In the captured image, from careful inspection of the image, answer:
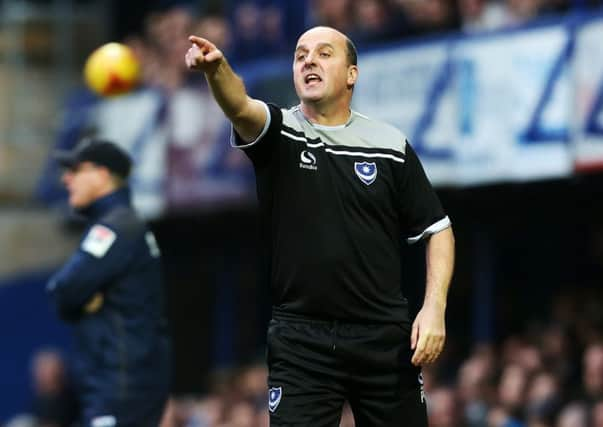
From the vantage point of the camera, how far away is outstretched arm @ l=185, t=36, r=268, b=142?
20.4 feet

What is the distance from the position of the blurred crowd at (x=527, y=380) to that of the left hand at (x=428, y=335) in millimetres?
3867

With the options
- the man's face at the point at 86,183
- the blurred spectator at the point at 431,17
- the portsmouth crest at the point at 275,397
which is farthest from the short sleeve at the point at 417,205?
the blurred spectator at the point at 431,17

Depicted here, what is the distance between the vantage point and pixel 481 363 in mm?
13289

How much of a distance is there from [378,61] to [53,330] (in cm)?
800

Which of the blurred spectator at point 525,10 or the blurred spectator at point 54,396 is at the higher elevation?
the blurred spectator at point 525,10

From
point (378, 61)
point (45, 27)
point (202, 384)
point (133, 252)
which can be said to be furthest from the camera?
point (45, 27)

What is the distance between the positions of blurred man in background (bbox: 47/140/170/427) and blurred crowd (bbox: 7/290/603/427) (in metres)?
1.37

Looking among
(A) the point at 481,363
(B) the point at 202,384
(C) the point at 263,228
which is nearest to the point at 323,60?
(C) the point at 263,228

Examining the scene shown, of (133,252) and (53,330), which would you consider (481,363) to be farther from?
(53,330)

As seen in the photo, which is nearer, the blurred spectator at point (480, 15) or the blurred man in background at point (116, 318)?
the blurred man in background at point (116, 318)

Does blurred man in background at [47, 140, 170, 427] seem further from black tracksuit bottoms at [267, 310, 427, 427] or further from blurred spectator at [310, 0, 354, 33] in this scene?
blurred spectator at [310, 0, 354, 33]

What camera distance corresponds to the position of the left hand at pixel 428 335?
265 inches

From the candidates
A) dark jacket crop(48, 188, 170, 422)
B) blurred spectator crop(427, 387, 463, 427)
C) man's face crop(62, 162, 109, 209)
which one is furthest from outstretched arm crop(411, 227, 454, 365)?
blurred spectator crop(427, 387, 463, 427)

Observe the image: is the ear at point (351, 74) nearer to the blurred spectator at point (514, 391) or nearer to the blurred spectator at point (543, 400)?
the blurred spectator at point (543, 400)
